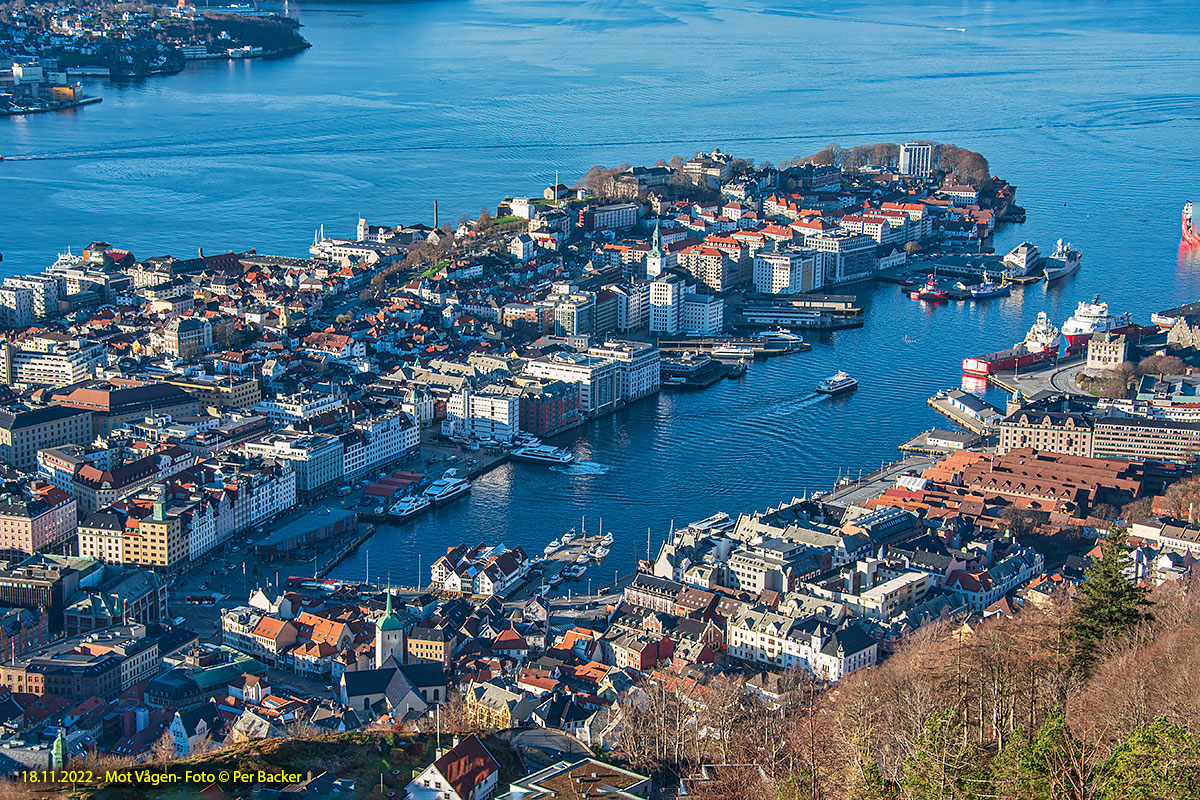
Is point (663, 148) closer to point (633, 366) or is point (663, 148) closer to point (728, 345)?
point (728, 345)

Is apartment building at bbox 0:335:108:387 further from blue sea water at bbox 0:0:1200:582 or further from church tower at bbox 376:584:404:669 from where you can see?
church tower at bbox 376:584:404:669

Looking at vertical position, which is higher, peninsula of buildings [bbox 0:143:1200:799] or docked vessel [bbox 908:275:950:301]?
docked vessel [bbox 908:275:950:301]

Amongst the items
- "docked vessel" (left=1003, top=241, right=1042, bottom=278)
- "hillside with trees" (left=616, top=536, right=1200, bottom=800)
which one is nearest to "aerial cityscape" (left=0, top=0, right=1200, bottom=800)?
"hillside with trees" (left=616, top=536, right=1200, bottom=800)

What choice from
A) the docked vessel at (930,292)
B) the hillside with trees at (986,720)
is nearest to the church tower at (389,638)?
the hillside with trees at (986,720)

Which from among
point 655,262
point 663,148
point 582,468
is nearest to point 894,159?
point 663,148

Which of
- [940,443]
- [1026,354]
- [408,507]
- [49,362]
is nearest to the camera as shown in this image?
[408,507]

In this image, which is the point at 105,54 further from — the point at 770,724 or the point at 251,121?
the point at 770,724

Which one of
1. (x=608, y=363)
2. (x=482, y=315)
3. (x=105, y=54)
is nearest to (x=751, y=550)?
(x=608, y=363)
